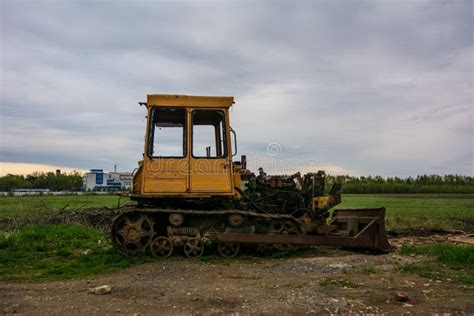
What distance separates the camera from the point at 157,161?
31.1 ft

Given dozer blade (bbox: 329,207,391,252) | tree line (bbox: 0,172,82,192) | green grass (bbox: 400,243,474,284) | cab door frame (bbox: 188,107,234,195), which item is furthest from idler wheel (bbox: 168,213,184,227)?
tree line (bbox: 0,172,82,192)

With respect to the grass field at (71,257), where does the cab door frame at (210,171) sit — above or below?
above

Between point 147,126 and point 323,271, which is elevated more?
point 147,126

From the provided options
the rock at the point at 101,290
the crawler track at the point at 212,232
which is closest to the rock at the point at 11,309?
the rock at the point at 101,290

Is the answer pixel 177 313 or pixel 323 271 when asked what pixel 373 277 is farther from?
pixel 177 313

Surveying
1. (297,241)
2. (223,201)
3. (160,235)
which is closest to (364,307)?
(297,241)

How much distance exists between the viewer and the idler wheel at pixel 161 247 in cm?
939

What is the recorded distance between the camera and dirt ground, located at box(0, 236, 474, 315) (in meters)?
5.62

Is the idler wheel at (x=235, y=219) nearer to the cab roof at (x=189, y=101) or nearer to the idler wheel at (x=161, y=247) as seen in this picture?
the idler wheel at (x=161, y=247)

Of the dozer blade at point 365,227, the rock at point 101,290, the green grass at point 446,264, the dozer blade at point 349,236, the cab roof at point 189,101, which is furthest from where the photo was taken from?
the dozer blade at point 365,227

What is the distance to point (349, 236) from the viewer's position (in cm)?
1053

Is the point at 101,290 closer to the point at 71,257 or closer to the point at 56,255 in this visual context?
the point at 71,257

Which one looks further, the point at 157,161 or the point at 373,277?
the point at 157,161

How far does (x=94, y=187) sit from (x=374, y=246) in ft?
213
